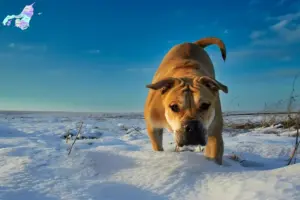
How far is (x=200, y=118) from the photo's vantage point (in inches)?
137

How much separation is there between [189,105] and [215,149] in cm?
58

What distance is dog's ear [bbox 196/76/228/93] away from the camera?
3.78 m

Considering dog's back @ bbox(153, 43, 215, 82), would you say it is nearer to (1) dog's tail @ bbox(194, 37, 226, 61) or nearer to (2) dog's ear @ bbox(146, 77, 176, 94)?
(1) dog's tail @ bbox(194, 37, 226, 61)

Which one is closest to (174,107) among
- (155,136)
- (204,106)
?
(204,106)

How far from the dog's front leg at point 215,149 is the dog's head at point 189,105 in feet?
0.78

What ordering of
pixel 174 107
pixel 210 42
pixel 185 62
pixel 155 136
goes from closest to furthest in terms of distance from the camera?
pixel 174 107 → pixel 155 136 → pixel 185 62 → pixel 210 42

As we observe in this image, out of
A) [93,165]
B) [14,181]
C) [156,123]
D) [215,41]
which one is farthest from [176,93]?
[215,41]

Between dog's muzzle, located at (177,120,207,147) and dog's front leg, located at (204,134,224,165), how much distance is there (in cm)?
28

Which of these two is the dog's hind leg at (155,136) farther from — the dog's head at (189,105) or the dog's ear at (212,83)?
the dog's ear at (212,83)

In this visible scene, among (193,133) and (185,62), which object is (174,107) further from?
(185,62)

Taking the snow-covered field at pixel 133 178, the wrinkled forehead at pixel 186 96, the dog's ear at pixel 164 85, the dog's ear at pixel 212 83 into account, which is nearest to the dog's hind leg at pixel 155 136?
the dog's ear at pixel 164 85

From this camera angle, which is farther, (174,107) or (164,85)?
(164,85)

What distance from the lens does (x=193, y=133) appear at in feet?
11.0

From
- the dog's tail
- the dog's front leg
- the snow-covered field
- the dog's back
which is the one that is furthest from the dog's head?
the dog's tail
